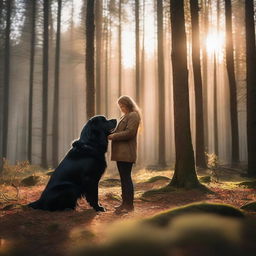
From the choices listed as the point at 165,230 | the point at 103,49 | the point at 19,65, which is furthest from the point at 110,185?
the point at 19,65

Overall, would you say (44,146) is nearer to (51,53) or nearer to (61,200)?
(51,53)

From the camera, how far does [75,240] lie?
4270 mm

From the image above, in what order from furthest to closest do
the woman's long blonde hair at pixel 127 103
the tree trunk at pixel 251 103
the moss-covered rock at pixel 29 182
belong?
the tree trunk at pixel 251 103 < the moss-covered rock at pixel 29 182 < the woman's long blonde hair at pixel 127 103

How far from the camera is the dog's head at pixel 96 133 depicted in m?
6.26

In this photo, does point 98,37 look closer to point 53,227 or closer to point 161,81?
point 161,81

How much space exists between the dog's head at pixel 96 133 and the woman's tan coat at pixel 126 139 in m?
0.23

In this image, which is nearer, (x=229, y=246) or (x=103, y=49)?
(x=229, y=246)

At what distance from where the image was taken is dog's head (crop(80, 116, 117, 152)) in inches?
246

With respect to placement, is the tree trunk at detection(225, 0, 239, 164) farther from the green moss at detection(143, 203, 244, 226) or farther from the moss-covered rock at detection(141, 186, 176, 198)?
the green moss at detection(143, 203, 244, 226)

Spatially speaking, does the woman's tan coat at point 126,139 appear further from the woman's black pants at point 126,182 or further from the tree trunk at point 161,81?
the tree trunk at point 161,81

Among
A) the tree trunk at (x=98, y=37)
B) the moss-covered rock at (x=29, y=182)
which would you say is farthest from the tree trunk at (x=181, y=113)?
the tree trunk at (x=98, y=37)

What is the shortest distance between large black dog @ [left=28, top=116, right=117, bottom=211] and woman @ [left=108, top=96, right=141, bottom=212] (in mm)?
245

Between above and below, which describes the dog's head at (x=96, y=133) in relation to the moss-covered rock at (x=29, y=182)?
above

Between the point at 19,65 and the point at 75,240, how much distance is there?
36.1 meters
